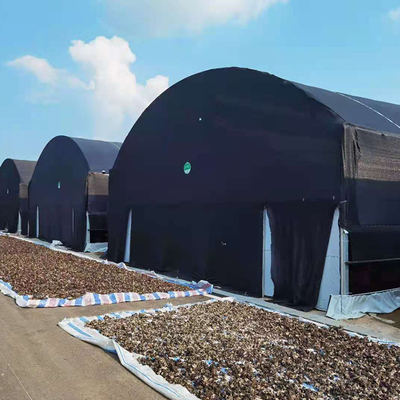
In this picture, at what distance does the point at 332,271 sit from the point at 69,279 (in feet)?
17.6

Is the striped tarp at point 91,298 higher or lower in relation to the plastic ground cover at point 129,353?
lower

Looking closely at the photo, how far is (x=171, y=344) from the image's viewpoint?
465 centimetres

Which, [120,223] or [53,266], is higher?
[120,223]

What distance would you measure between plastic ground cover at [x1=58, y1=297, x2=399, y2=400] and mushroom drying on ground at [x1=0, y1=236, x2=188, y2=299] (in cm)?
146

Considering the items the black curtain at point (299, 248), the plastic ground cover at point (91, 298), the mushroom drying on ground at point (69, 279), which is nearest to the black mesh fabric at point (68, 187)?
the mushroom drying on ground at point (69, 279)

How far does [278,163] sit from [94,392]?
555 cm

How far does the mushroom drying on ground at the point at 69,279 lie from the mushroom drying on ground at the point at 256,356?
78.5 inches

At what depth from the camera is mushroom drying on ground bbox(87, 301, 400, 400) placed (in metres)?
3.63

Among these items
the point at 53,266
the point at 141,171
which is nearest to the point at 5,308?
the point at 53,266

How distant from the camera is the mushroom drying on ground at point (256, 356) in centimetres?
363

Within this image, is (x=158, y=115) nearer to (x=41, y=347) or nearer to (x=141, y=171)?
(x=141, y=171)

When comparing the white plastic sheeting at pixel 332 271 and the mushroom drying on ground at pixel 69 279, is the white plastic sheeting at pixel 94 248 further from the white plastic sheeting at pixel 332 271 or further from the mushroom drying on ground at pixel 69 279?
the white plastic sheeting at pixel 332 271

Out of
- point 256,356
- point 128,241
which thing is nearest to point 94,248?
point 128,241

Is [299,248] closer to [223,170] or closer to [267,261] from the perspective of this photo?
[267,261]
